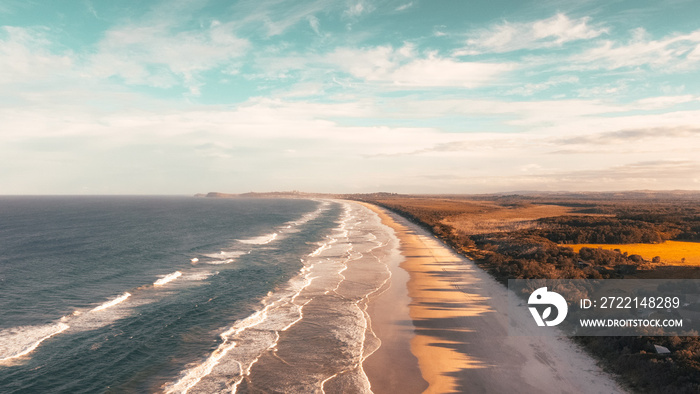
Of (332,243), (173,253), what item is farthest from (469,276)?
(173,253)

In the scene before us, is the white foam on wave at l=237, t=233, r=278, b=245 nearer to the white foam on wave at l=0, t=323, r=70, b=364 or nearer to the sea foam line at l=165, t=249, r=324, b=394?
the sea foam line at l=165, t=249, r=324, b=394

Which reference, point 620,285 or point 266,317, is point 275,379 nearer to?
point 266,317

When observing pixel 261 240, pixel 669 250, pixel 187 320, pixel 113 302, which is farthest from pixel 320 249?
pixel 669 250

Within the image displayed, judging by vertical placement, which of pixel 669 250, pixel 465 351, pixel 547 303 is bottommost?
pixel 465 351

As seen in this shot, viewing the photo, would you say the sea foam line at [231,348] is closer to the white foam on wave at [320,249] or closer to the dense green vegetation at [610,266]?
the dense green vegetation at [610,266]

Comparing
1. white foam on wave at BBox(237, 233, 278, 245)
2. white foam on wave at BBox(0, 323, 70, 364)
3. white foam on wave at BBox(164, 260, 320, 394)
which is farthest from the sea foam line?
white foam on wave at BBox(237, 233, 278, 245)

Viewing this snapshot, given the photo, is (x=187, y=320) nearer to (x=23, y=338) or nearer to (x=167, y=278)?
(x=23, y=338)
